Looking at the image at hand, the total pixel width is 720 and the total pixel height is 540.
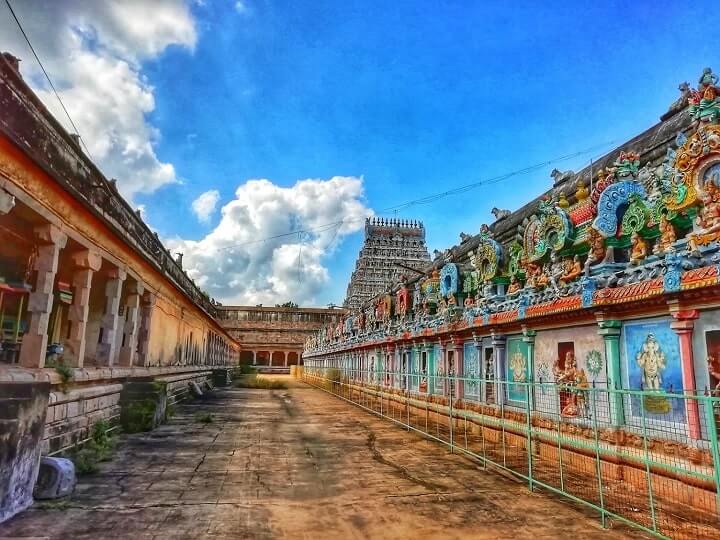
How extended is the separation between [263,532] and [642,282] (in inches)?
271

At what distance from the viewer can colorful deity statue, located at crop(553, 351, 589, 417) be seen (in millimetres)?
9336

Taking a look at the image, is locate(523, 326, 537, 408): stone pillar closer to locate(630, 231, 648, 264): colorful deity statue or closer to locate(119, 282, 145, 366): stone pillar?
locate(630, 231, 648, 264): colorful deity statue

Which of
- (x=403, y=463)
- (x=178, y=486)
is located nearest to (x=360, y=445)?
(x=403, y=463)

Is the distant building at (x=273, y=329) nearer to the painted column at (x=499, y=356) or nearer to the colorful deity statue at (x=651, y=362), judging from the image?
the painted column at (x=499, y=356)

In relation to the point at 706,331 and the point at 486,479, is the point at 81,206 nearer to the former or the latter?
the point at 486,479

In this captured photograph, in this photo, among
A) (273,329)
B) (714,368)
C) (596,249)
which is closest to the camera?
(714,368)

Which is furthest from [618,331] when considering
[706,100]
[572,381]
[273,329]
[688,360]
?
[273,329]

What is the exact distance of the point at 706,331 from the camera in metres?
6.84

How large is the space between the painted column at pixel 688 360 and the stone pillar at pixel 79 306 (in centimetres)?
1083

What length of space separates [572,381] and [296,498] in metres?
6.00

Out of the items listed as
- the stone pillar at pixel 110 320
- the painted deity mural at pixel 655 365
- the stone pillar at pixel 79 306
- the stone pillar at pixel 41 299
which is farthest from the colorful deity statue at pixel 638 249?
the stone pillar at pixel 110 320

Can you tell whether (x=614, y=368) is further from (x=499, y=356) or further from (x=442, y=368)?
(x=442, y=368)

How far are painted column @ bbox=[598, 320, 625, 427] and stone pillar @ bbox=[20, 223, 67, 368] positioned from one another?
9751 mm

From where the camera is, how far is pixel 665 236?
759cm
